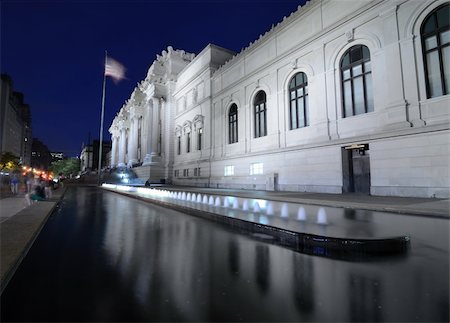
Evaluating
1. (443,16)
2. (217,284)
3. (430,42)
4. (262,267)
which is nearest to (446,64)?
(430,42)

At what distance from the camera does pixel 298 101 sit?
78.3 feet

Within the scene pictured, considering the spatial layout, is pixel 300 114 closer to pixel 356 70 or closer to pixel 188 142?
pixel 356 70

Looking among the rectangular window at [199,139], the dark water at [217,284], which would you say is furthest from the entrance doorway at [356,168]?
the rectangular window at [199,139]

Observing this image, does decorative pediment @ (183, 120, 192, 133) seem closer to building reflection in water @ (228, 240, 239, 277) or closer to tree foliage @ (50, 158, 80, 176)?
building reflection in water @ (228, 240, 239, 277)

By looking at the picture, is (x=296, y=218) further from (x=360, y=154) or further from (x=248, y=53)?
(x=248, y=53)

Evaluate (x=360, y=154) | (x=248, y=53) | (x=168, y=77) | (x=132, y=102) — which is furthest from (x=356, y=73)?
(x=132, y=102)

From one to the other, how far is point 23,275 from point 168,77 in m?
48.4

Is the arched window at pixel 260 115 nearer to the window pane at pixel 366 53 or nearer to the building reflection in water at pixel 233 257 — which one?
the window pane at pixel 366 53

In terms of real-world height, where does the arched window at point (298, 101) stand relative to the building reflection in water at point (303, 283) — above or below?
above

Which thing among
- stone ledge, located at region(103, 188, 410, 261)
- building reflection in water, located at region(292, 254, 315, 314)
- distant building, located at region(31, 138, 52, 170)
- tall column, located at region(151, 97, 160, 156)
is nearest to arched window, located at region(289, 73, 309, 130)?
stone ledge, located at region(103, 188, 410, 261)

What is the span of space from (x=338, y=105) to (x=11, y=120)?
12225 centimetres

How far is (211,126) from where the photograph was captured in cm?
3691

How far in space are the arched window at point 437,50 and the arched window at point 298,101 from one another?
8794 millimetres

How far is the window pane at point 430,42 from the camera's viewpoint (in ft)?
50.8
